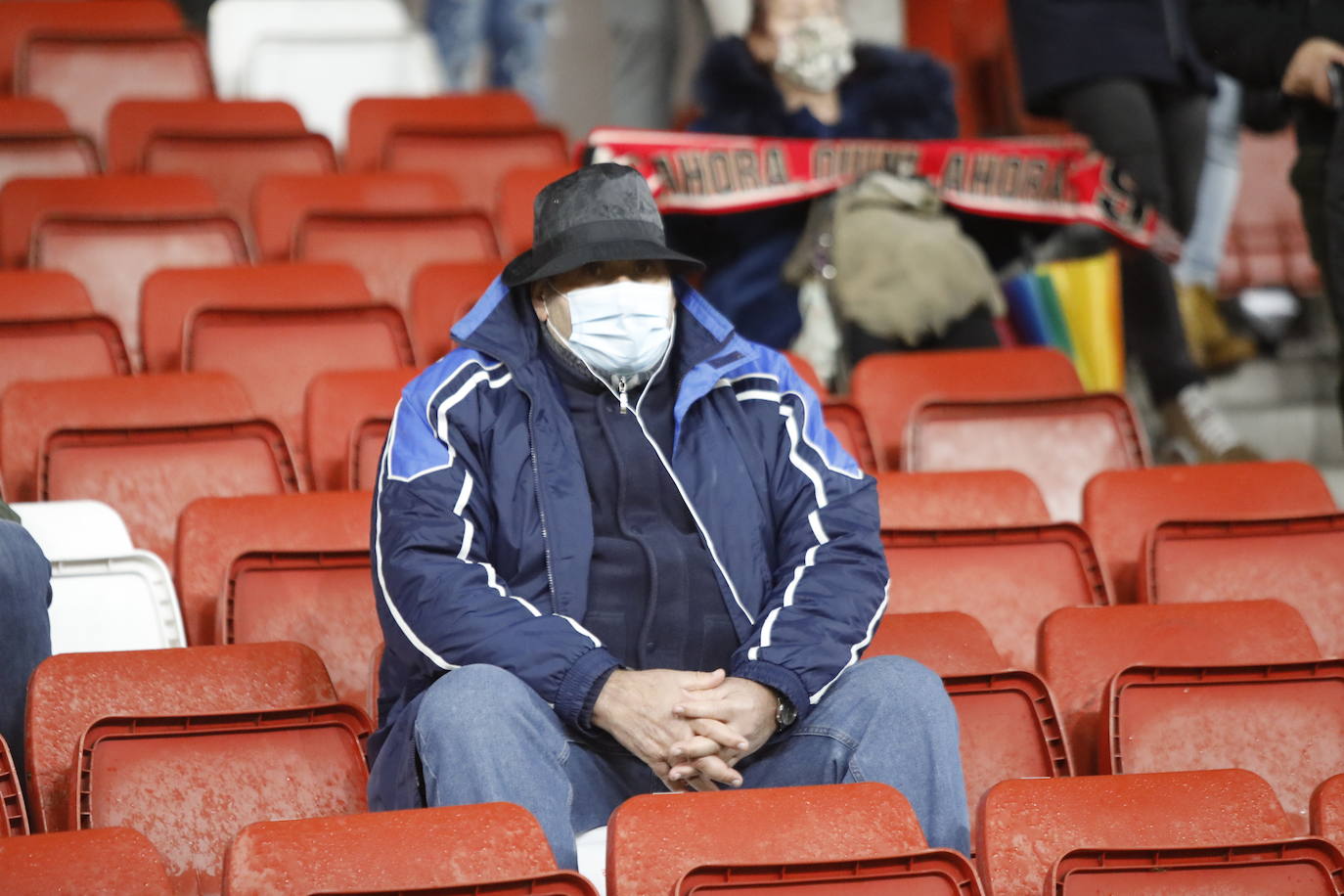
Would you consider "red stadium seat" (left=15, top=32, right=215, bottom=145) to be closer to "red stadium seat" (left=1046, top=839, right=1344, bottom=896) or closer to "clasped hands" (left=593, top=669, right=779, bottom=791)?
"clasped hands" (left=593, top=669, right=779, bottom=791)

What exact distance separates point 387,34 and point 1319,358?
294 cm

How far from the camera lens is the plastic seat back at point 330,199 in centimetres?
452

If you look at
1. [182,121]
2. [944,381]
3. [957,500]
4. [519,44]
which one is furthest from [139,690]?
[519,44]

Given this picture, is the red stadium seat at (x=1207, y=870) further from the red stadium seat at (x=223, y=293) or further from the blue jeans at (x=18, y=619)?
the red stadium seat at (x=223, y=293)

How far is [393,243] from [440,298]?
0.40 metres

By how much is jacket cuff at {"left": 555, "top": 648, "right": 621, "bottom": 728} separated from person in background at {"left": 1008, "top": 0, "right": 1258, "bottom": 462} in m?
2.38

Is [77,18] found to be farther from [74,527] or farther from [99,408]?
[74,527]

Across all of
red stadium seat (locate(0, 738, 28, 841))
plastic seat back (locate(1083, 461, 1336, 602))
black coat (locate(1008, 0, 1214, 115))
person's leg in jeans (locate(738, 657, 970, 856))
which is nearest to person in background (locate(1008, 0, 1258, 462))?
black coat (locate(1008, 0, 1214, 115))

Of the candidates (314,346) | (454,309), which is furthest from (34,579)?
(454,309)

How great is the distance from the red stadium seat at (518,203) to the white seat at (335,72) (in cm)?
82

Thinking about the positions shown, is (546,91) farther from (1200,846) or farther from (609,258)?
(1200,846)

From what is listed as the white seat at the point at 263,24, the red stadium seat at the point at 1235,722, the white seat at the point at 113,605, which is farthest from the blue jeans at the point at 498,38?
the red stadium seat at the point at 1235,722

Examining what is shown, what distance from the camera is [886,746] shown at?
2420 millimetres

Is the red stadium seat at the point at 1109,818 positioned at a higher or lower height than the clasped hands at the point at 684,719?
lower
